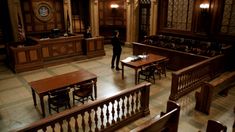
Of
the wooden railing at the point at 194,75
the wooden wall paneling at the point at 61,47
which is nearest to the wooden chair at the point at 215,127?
the wooden railing at the point at 194,75

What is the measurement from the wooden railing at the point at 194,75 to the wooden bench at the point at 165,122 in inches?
90.8

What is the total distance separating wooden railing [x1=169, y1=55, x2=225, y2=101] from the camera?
5.19 metres

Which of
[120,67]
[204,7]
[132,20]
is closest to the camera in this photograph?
[204,7]

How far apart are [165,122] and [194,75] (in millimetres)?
3571

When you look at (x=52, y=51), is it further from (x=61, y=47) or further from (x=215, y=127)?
(x=215, y=127)

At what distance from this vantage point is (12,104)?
5.41 metres

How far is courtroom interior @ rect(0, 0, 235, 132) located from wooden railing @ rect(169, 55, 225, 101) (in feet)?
0.10

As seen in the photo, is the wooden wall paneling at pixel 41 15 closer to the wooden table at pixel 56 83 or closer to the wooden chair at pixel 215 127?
the wooden table at pixel 56 83

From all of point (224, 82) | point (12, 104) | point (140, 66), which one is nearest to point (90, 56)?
point (140, 66)

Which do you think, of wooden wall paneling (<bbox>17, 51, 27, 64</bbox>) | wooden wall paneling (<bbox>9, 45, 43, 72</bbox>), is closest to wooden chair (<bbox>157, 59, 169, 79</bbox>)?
wooden wall paneling (<bbox>9, 45, 43, 72</bbox>)

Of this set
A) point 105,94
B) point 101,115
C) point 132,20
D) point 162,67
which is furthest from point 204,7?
point 101,115

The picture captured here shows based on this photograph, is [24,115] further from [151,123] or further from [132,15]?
[132,15]

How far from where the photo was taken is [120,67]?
8.43 meters

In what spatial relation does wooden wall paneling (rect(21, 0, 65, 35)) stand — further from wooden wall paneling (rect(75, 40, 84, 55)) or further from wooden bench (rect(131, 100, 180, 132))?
wooden bench (rect(131, 100, 180, 132))
